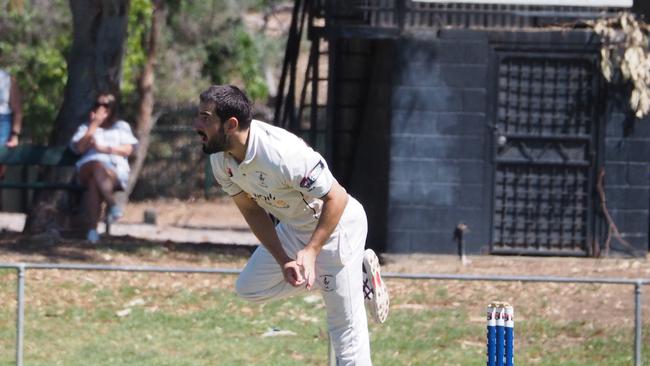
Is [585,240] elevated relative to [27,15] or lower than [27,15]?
lower

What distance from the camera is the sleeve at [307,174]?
273 inches

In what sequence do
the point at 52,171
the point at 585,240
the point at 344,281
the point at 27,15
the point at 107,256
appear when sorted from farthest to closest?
the point at 27,15
the point at 52,171
the point at 585,240
the point at 107,256
the point at 344,281

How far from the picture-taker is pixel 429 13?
13.9m

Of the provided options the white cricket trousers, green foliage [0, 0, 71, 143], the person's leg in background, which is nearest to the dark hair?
the white cricket trousers

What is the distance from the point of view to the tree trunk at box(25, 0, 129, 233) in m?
14.9

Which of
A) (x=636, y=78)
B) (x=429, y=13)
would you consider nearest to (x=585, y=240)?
(x=636, y=78)

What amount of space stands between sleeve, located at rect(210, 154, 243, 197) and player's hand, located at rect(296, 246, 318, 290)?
557 millimetres

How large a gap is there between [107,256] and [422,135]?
3.34 m

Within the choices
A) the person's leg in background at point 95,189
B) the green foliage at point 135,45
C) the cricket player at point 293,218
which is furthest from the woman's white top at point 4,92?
the green foliage at point 135,45

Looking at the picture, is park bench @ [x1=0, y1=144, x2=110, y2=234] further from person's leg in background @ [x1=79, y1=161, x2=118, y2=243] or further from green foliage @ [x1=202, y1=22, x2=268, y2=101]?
green foliage @ [x1=202, y1=22, x2=268, y2=101]

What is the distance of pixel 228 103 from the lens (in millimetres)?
6824

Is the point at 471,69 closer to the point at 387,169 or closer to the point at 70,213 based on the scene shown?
the point at 387,169

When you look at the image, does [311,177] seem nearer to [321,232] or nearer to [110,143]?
[321,232]

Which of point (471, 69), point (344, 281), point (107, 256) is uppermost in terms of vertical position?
point (471, 69)
